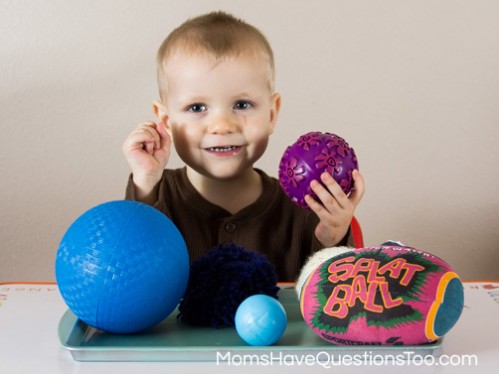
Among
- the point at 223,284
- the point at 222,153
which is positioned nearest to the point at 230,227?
the point at 222,153

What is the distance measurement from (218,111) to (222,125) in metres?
0.03

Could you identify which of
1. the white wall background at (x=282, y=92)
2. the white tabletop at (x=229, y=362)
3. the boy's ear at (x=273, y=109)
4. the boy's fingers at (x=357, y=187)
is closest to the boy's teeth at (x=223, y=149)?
the boy's ear at (x=273, y=109)

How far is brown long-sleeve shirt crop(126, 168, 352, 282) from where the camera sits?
4.21 feet

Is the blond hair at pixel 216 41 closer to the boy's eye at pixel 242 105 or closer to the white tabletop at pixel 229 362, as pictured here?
the boy's eye at pixel 242 105

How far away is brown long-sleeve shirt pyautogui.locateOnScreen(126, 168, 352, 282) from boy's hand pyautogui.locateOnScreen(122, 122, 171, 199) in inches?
3.4

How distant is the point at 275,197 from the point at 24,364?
2.24 ft

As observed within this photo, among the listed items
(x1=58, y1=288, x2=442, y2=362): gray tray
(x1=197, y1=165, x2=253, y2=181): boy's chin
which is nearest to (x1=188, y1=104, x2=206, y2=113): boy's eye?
(x1=197, y1=165, x2=253, y2=181): boy's chin

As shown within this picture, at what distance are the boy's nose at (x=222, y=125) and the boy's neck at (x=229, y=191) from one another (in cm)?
17

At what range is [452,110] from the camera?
1.91 meters

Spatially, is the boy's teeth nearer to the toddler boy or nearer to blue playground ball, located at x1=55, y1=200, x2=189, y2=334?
the toddler boy

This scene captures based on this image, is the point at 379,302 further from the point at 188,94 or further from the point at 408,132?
the point at 408,132

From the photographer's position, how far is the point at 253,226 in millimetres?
1291

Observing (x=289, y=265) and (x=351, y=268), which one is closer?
(x=351, y=268)

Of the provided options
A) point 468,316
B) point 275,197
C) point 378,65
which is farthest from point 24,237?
point 468,316
